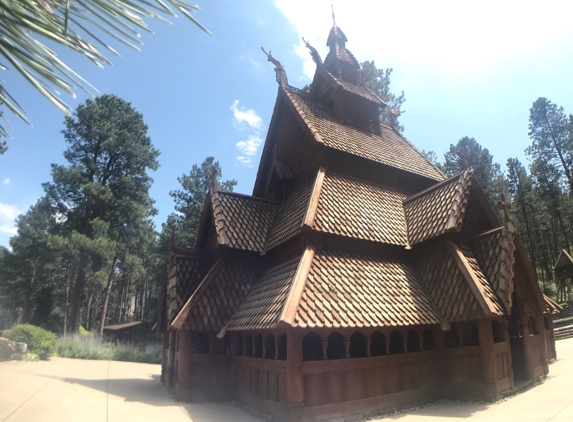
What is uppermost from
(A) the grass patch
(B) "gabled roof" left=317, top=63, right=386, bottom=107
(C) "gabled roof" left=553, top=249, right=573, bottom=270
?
(B) "gabled roof" left=317, top=63, right=386, bottom=107

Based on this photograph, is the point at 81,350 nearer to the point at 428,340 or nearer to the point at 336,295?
the point at 336,295

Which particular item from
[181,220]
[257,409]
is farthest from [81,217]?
[257,409]

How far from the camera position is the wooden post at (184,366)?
9.66 m

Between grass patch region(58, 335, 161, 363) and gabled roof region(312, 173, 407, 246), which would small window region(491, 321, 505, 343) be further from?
grass patch region(58, 335, 161, 363)

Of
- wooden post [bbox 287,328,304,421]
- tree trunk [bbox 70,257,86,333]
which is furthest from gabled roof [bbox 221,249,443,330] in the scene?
tree trunk [bbox 70,257,86,333]

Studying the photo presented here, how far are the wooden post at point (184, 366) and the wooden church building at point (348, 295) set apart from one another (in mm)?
29

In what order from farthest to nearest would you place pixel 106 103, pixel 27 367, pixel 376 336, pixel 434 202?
1. pixel 106 103
2. pixel 27 367
3. pixel 434 202
4. pixel 376 336

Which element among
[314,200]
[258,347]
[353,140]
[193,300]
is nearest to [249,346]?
[258,347]

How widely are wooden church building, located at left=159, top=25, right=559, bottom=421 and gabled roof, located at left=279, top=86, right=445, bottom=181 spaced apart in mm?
96

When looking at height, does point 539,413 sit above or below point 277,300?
below

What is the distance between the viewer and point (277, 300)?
820cm

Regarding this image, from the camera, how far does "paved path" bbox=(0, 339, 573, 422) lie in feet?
23.3

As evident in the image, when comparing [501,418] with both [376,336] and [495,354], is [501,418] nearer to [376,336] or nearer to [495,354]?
[495,354]

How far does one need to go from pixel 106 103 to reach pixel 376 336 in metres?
32.7
